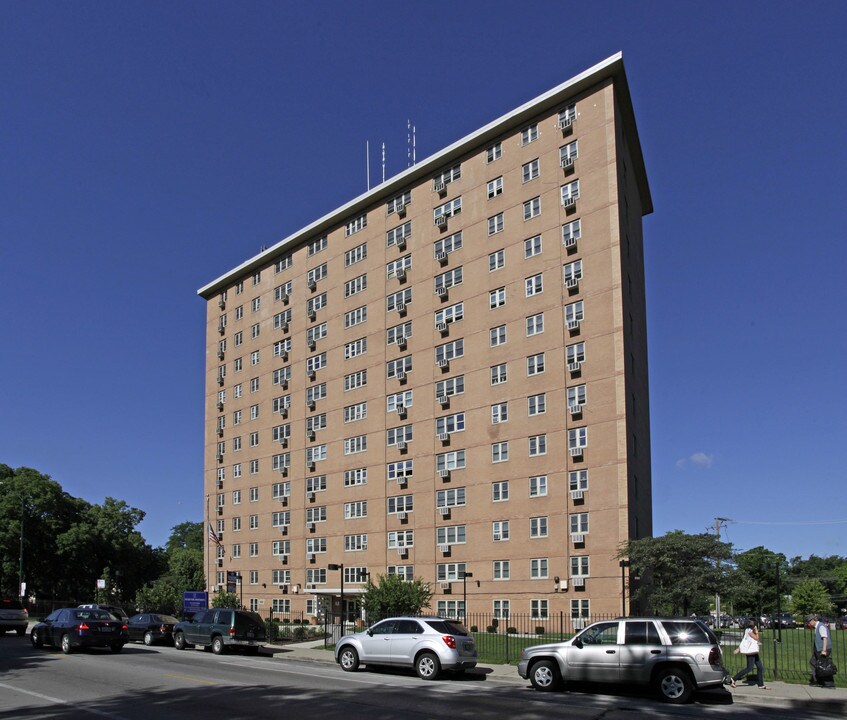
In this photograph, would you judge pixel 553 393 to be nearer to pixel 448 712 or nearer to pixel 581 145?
pixel 581 145

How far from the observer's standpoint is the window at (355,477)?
60719 millimetres

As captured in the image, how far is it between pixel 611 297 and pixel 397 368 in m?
18.1

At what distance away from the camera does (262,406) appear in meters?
73.6

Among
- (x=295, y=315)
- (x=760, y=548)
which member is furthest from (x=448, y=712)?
(x=760, y=548)

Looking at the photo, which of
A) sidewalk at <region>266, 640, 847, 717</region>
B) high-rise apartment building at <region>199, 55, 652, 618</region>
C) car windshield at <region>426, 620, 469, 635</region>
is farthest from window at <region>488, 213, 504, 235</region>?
Answer: sidewalk at <region>266, 640, 847, 717</region>

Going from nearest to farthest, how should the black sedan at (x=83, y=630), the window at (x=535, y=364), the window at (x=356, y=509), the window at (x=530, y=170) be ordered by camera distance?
the black sedan at (x=83, y=630), the window at (x=535, y=364), the window at (x=530, y=170), the window at (x=356, y=509)

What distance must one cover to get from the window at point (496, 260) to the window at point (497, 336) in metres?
3.97

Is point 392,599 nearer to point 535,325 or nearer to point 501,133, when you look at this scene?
point 535,325

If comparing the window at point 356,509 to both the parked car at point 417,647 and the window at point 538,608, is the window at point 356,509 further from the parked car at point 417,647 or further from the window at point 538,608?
the parked car at point 417,647

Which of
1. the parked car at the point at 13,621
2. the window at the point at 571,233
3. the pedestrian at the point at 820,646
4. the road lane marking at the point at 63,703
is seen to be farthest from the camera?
the window at the point at 571,233

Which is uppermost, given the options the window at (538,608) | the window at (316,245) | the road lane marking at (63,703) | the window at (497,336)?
the window at (316,245)

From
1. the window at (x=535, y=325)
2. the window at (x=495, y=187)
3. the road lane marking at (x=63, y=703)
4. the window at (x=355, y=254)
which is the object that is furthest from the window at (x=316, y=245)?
the road lane marking at (x=63, y=703)

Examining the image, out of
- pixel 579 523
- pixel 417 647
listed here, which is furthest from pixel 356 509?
pixel 417 647

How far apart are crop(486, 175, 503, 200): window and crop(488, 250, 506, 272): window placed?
4.05 m
